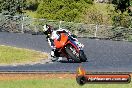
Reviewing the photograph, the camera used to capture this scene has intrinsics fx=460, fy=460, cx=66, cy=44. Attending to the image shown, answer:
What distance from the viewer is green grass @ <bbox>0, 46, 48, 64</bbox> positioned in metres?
24.9

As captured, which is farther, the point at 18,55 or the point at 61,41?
the point at 18,55

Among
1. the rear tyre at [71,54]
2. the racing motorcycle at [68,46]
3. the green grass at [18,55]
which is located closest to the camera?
the racing motorcycle at [68,46]

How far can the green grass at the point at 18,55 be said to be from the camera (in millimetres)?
24884

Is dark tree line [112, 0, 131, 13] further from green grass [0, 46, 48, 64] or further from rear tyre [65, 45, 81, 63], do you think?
rear tyre [65, 45, 81, 63]

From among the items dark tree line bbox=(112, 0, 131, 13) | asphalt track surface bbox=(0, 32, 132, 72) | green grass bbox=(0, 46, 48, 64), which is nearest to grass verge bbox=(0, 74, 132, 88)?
asphalt track surface bbox=(0, 32, 132, 72)

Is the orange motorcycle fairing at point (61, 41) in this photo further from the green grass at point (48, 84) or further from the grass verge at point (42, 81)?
the green grass at point (48, 84)

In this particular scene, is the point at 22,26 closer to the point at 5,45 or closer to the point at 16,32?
the point at 16,32

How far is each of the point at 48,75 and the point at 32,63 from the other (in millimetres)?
4166

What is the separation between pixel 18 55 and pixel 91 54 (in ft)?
15.2

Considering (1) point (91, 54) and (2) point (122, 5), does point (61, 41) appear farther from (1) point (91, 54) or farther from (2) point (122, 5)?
(2) point (122, 5)

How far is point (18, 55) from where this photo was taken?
26.4 meters

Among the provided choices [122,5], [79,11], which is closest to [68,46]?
[122,5]

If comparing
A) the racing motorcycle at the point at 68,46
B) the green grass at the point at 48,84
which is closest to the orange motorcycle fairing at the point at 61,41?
the racing motorcycle at the point at 68,46

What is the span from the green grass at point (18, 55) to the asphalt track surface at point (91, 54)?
152 cm
